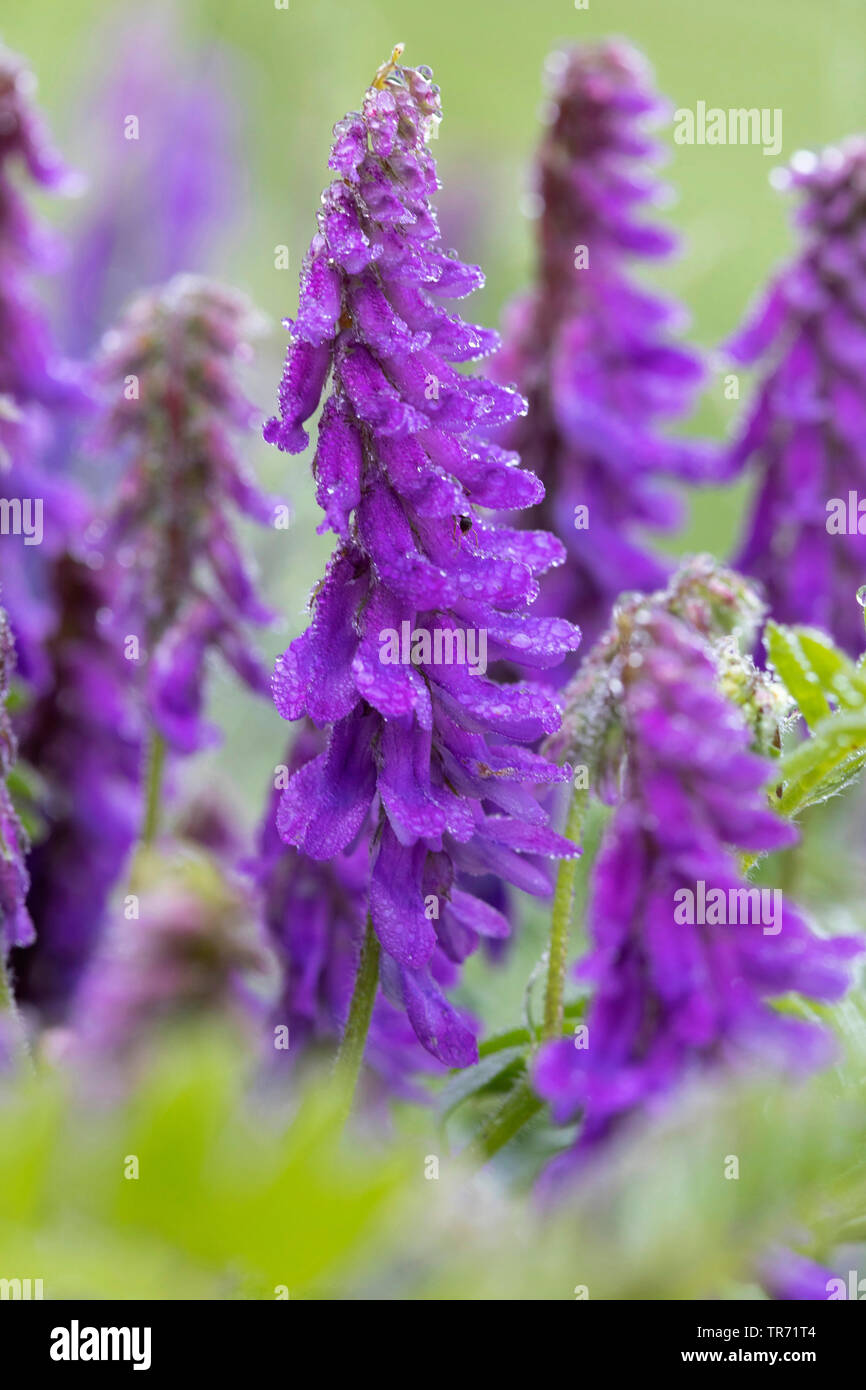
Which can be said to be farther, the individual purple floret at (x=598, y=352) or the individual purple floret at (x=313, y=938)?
the individual purple floret at (x=598, y=352)

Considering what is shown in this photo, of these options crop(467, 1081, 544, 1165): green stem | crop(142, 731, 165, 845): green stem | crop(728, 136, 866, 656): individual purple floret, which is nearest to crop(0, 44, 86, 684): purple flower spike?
crop(142, 731, 165, 845): green stem

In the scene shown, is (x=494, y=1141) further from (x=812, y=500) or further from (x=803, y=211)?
(x=803, y=211)

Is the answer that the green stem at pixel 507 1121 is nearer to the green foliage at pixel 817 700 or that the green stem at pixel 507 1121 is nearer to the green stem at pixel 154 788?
the green foliage at pixel 817 700

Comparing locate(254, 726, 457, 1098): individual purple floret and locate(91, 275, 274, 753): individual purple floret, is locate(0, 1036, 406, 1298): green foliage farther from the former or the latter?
locate(91, 275, 274, 753): individual purple floret

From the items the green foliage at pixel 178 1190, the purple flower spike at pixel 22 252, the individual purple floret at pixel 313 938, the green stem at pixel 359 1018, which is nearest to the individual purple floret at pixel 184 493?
the purple flower spike at pixel 22 252
